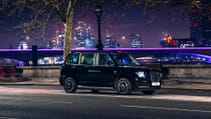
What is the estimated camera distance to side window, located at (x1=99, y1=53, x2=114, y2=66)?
20.2m

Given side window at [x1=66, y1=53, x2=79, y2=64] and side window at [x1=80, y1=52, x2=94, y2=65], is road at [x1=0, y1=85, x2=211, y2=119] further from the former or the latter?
Answer: side window at [x1=66, y1=53, x2=79, y2=64]

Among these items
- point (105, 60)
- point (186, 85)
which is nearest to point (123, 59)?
point (105, 60)

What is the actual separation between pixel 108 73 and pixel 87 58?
1294 millimetres

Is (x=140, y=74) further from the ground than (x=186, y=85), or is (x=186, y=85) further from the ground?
(x=140, y=74)

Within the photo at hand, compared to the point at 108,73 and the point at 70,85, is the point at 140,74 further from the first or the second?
the point at 70,85

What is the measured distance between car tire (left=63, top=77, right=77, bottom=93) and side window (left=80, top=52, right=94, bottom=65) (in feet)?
2.99

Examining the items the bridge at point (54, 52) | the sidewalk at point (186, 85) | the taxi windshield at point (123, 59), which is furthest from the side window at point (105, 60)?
the bridge at point (54, 52)

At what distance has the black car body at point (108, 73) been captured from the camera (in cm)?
1958

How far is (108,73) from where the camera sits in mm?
20156

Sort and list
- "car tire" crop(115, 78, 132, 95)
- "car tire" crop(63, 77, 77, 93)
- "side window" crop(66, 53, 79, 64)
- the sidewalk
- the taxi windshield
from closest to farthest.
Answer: "car tire" crop(115, 78, 132, 95)
the taxi windshield
"car tire" crop(63, 77, 77, 93)
"side window" crop(66, 53, 79, 64)
the sidewalk

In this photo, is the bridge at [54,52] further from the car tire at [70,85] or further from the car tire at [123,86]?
the car tire at [123,86]

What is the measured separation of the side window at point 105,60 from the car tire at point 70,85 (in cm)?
159

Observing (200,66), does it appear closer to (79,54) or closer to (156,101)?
(79,54)

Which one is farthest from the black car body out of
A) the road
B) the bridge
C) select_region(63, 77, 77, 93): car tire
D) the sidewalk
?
the bridge
